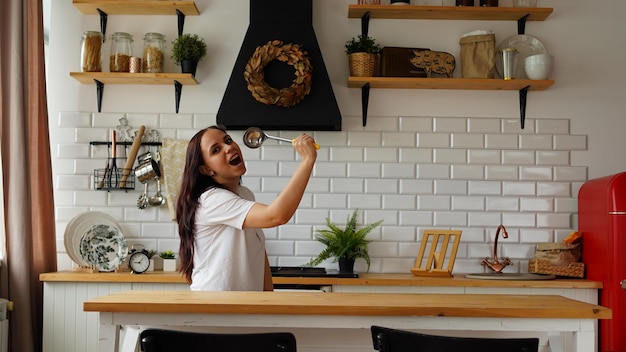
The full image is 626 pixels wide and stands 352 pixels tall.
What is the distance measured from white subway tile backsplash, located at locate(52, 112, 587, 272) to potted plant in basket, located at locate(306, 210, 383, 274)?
5.1 inches

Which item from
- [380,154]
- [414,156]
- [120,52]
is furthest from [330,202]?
[120,52]

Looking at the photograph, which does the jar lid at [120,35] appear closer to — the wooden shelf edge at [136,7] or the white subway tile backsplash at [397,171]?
the wooden shelf edge at [136,7]

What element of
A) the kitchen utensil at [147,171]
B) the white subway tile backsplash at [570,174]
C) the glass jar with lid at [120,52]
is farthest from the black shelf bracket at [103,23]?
the white subway tile backsplash at [570,174]

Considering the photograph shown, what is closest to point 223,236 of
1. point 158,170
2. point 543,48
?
point 158,170

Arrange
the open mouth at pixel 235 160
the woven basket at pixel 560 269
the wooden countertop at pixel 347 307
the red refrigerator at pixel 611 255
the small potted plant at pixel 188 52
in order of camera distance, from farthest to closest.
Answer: the small potted plant at pixel 188 52
the woven basket at pixel 560 269
the red refrigerator at pixel 611 255
the open mouth at pixel 235 160
the wooden countertop at pixel 347 307

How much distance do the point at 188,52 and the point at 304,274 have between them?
1495 mm

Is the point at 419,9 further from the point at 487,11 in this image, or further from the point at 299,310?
the point at 299,310

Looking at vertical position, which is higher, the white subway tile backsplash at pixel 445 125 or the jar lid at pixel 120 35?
the jar lid at pixel 120 35

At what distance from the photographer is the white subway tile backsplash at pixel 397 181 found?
485 cm

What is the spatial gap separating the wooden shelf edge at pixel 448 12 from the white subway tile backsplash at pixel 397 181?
624 millimetres

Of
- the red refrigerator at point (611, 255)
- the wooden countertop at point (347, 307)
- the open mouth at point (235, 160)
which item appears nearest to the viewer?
the wooden countertop at point (347, 307)

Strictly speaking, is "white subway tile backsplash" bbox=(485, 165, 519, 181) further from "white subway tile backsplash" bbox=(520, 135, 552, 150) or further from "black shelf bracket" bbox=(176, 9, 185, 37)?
"black shelf bracket" bbox=(176, 9, 185, 37)

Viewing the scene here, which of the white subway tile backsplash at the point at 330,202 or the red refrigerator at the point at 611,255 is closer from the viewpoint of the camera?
the red refrigerator at the point at 611,255

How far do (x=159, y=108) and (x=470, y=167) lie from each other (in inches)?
76.6
